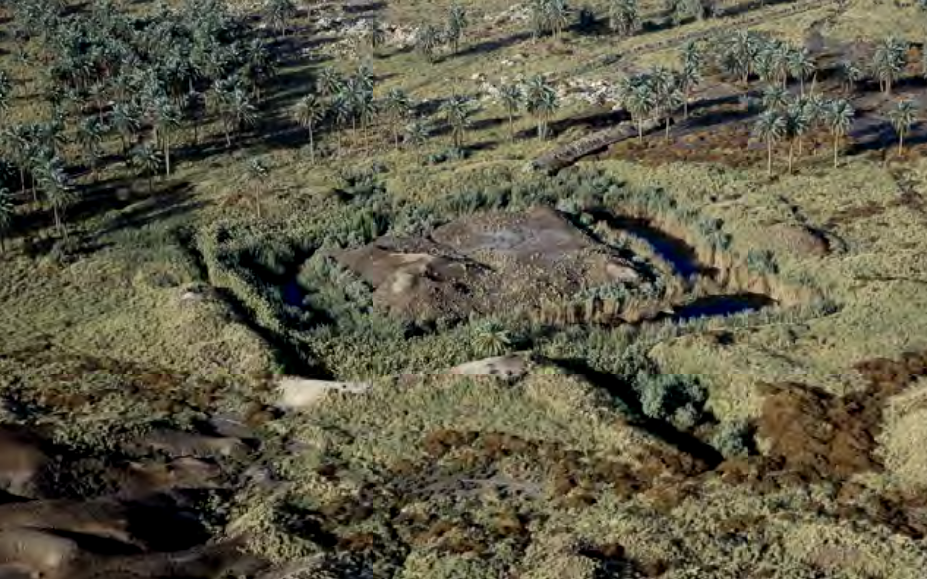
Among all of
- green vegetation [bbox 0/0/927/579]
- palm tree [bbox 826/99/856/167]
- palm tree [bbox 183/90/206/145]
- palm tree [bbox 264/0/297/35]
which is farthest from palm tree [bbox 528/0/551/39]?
palm tree [bbox 826/99/856/167]

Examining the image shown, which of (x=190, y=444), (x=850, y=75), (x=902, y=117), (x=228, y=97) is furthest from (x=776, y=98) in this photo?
(x=190, y=444)

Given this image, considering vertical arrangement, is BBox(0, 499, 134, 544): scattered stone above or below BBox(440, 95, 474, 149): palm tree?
below

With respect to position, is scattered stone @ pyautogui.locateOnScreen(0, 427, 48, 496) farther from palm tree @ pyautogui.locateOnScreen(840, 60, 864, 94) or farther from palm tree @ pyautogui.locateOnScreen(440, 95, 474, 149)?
palm tree @ pyautogui.locateOnScreen(840, 60, 864, 94)

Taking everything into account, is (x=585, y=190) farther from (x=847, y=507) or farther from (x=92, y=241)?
(x=847, y=507)

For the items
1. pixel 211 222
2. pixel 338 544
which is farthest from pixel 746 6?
pixel 338 544

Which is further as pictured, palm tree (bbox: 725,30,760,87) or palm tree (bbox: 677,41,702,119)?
palm tree (bbox: 725,30,760,87)
